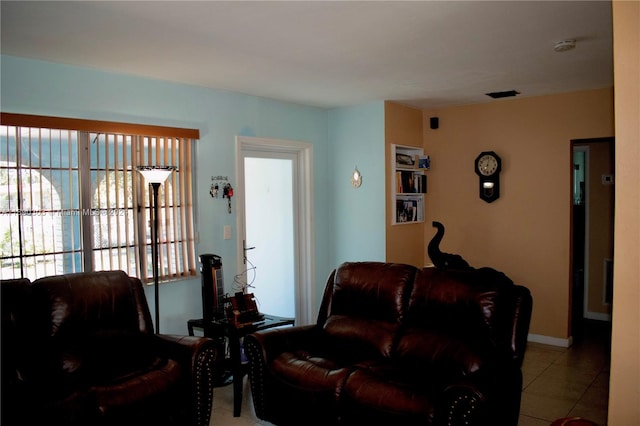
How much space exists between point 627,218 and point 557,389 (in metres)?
2.45

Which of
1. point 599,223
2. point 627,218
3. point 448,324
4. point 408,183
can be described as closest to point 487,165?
point 408,183

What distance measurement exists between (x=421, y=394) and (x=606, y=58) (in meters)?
2.72

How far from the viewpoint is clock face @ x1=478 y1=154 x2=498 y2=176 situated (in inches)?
207

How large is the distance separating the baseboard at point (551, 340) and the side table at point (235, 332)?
275cm

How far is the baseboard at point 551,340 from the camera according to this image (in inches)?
197

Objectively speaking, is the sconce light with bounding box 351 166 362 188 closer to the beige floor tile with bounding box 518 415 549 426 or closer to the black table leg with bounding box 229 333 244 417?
the black table leg with bounding box 229 333 244 417

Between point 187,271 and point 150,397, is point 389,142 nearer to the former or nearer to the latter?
point 187,271

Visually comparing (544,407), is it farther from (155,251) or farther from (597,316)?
(155,251)

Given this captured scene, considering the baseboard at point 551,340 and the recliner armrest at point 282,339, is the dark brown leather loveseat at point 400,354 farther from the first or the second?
the baseboard at point 551,340

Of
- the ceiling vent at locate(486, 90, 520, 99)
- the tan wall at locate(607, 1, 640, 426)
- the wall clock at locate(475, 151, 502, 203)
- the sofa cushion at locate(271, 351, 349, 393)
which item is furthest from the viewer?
the wall clock at locate(475, 151, 502, 203)

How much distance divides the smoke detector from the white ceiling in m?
0.05

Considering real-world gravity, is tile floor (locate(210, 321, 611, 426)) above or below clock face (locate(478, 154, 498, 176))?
below

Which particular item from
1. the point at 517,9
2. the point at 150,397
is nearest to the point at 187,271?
the point at 150,397

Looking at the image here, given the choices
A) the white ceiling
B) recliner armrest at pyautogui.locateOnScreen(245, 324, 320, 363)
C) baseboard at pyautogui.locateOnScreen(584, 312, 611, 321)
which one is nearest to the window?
the white ceiling
